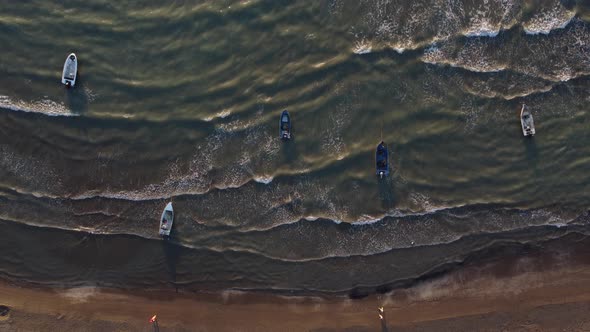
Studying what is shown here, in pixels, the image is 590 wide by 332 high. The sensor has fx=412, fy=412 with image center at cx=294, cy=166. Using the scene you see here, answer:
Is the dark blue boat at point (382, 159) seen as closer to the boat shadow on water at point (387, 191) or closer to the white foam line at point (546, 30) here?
the boat shadow on water at point (387, 191)

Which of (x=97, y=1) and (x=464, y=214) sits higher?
(x=97, y=1)

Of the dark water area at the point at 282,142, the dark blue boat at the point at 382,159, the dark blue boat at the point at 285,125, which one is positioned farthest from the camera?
the dark blue boat at the point at 285,125

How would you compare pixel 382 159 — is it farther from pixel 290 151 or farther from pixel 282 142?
pixel 282 142

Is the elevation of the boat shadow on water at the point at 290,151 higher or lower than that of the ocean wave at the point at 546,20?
lower

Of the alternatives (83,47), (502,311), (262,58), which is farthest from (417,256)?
(83,47)

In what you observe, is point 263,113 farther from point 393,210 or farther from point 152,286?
point 152,286

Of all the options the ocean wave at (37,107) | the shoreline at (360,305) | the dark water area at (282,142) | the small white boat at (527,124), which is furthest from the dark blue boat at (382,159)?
the ocean wave at (37,107)

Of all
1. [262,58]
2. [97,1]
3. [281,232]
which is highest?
[97,1]
